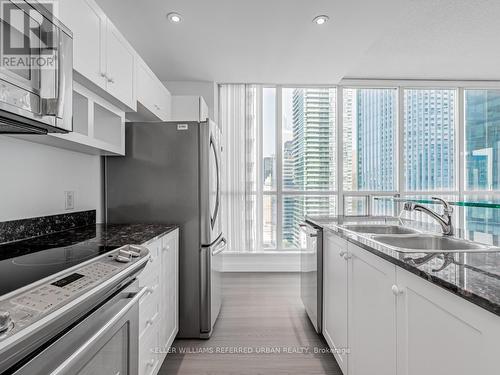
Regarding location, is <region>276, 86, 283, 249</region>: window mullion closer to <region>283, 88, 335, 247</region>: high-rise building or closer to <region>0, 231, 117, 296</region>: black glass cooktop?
<region>283, 88, 335, 247</region>: high-rise building

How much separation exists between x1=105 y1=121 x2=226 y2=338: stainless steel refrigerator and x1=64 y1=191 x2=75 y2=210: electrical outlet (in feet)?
1.00

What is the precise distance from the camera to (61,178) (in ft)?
6.02

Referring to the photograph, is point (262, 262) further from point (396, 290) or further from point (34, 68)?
point (34, 68)

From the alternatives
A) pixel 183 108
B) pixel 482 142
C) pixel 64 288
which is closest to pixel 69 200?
pixel 64 288

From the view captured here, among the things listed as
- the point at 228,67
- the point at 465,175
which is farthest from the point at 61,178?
the point at 465,175

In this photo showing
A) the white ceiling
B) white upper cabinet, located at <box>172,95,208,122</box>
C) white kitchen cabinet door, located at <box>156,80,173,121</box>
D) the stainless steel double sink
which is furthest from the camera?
white upper cabinet, located at <box>172,95,208,122</box>

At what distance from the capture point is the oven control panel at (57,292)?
0.61 meters

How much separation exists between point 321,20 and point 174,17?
4.23 ft

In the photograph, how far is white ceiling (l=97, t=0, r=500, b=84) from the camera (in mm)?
2371

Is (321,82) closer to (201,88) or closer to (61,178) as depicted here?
(201,88)

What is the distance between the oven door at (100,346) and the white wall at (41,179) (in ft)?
2.76

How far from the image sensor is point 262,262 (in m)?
4.16

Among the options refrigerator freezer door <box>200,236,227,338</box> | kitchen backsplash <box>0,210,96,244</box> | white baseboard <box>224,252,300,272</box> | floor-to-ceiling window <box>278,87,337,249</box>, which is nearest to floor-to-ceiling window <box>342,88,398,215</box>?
floor-to-ceiling window <box>278,87,337,249</box>

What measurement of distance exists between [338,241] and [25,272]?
1530mm
